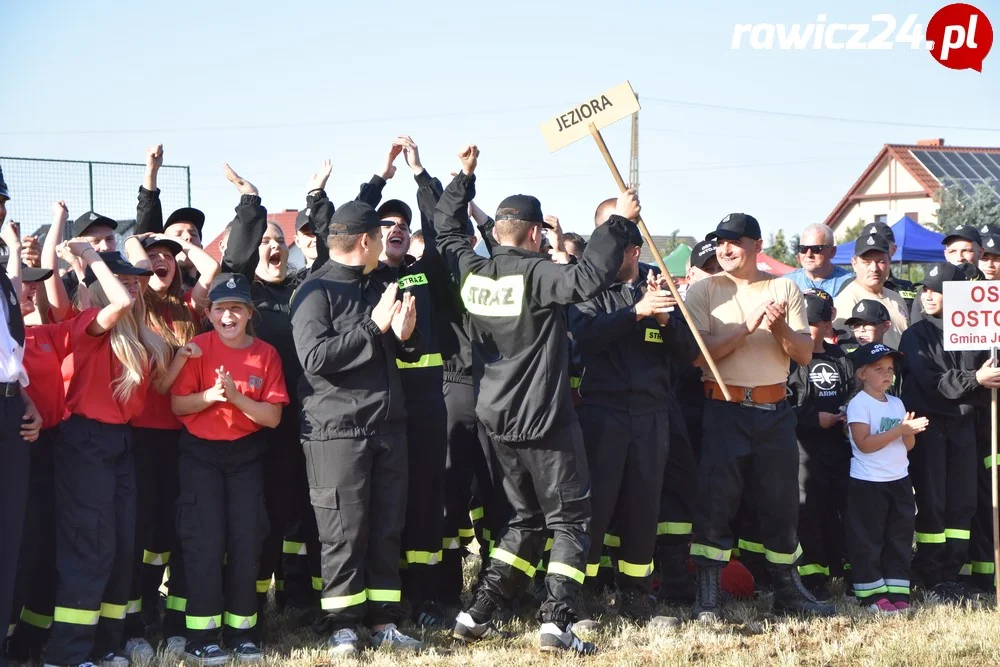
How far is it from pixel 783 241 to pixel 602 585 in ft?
137

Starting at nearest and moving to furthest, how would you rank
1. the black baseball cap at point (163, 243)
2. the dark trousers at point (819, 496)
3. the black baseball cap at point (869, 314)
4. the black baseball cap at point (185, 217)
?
the black baseball cap at point (163, 243), the black baseball cap at point (185, 217), the dark trousers at point (819, 496), the black baseball cap at point (869, 314)

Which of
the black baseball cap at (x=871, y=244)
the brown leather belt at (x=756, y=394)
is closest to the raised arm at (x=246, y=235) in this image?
the brown leather belt at (x=756, y=394)

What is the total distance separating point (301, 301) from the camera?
600 cm

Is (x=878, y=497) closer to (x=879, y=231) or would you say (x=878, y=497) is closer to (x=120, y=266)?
(x=879, y=231)

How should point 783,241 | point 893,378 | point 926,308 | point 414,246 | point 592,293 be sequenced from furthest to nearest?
point 783,241 < point 414,246 < point 926,308 < point 893,378 < point 592,293

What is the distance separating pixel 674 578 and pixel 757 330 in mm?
1681

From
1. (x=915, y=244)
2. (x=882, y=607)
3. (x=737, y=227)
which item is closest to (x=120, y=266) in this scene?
(x=737, y=227)

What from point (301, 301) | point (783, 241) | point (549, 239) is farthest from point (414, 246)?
point (783, 241)

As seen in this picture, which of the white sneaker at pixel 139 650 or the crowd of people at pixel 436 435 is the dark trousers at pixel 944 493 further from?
the white sneaker at pixel 139 650

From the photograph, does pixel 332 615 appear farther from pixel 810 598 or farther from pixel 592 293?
pixel 810 598

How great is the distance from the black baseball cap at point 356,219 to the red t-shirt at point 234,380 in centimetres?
84

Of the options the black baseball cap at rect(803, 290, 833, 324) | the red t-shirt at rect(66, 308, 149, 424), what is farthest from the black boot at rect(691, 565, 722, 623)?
the red t-shirt at rect(66, 308, 149, 424)

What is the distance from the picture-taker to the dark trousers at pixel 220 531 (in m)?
5.83

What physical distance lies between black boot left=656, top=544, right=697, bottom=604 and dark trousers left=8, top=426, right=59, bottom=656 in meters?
3.65
